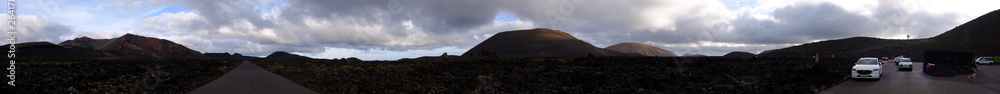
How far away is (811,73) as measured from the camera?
1161 inches

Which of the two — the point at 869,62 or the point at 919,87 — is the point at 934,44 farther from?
the point at 919,87

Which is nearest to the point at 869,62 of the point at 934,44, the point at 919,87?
Answer: the point at 919,87

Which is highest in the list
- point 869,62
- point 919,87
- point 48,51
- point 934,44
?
point 48,51

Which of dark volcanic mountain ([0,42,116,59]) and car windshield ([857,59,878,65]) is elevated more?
dark volcanic mountain ([0,42,116,59])

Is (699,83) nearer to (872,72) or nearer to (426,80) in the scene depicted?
(872,72)

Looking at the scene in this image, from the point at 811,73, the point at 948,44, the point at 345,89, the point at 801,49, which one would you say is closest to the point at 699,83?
the point at 811,73

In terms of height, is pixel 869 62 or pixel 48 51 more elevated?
pixel 48 51

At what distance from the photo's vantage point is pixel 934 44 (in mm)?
132250

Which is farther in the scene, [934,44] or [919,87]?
[934,44]

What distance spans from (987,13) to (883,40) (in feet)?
93.0

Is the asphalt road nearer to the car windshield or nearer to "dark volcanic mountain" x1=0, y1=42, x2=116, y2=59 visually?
the car windshield

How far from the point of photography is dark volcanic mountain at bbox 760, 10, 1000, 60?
4577 inches

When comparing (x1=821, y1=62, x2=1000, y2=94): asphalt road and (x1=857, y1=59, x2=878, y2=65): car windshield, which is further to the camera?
(x1=857, y1=59, x2=878, y2=65): car windshield

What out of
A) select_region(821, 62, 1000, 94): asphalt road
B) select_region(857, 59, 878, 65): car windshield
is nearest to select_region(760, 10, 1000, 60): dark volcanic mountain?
select_region(857, 59, 878, 65): car windshield
